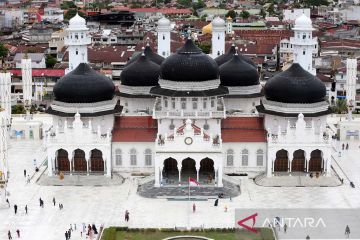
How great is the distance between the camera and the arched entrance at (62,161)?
6694 centimetres

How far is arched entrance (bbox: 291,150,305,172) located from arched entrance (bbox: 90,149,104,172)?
55.2 ft

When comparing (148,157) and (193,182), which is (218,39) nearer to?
(148,157)

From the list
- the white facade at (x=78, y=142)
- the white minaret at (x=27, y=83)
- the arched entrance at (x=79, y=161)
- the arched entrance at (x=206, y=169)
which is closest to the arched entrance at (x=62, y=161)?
the white facade at (x=78, y=142)

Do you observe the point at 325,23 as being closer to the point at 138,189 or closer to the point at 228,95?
the point at 228,95

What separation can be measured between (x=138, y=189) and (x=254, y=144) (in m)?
11.3

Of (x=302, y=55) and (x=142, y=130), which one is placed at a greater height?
(x=302, y=55)

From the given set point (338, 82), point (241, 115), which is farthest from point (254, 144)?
point (338, 82)

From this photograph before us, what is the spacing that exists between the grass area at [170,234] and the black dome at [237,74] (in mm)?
25883

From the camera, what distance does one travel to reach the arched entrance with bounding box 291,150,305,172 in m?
66.1

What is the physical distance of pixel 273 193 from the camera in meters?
62.2

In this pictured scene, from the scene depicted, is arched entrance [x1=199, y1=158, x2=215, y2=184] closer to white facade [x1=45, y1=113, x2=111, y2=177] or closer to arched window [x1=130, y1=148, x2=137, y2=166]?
arched window [x1=130, y1=148, x2=137, y2=166]

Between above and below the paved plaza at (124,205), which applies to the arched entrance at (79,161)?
above

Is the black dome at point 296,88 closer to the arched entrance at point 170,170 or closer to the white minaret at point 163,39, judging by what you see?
the arched entrance at point 170,170

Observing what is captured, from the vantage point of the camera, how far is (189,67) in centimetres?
6806
